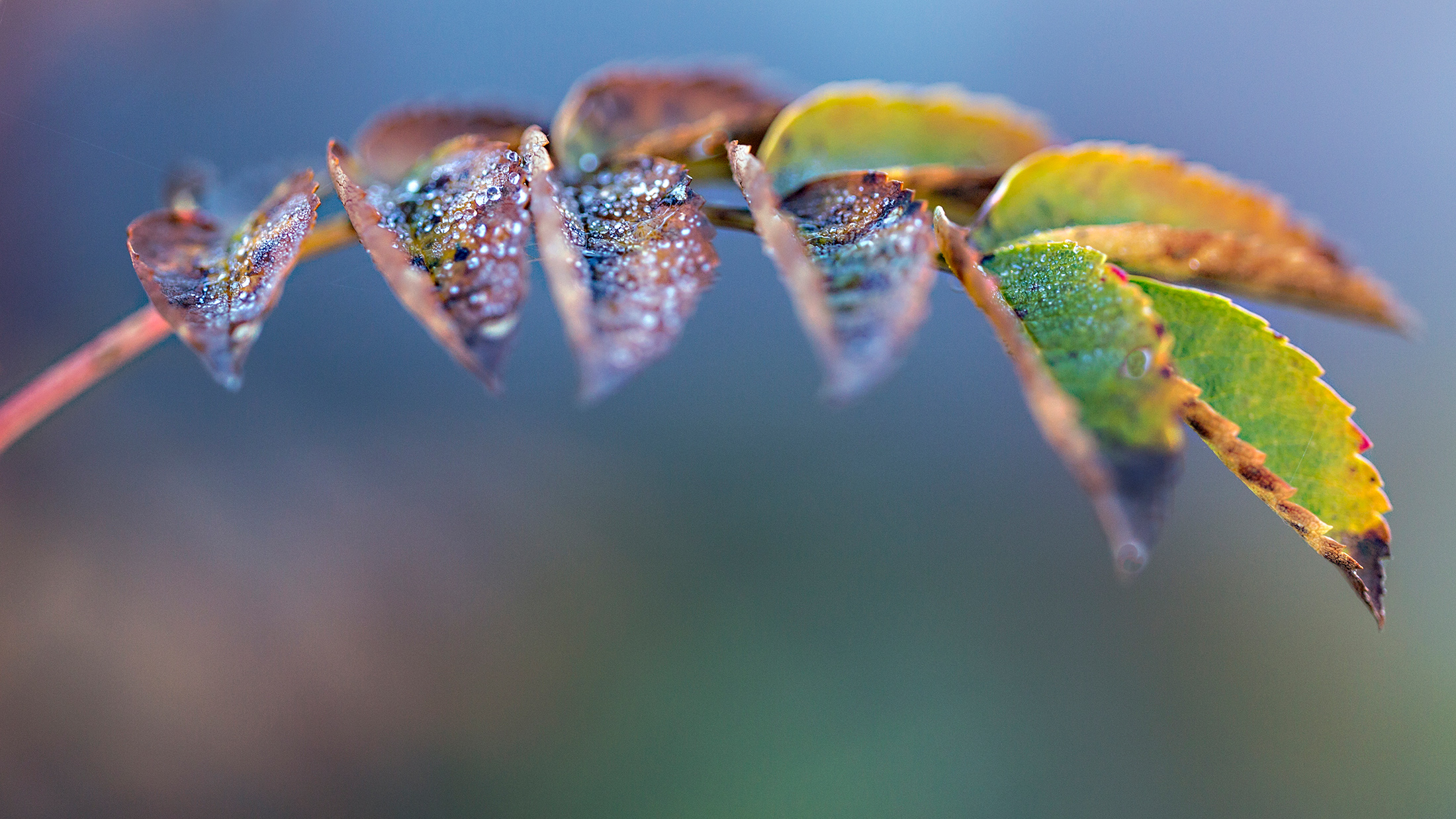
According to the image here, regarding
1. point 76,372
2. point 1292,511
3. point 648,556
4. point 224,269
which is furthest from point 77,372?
point 648,556

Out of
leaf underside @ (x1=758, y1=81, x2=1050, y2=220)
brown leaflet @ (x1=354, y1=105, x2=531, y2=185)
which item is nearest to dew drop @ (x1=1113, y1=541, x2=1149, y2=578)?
leaf underside @ (x1=758, y1=81, x2=1050, y2=220)

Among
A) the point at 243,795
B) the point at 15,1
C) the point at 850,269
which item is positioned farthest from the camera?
the point at 243,795

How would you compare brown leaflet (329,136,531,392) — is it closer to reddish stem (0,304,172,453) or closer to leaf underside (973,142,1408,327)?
reddish stem (0,304,172,453)

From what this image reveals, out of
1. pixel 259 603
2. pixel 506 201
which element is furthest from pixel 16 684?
pixel 506 201

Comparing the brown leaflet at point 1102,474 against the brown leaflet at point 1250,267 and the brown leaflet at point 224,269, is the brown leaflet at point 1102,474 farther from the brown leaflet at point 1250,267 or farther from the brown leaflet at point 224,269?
the brown leaflet at point 224,269

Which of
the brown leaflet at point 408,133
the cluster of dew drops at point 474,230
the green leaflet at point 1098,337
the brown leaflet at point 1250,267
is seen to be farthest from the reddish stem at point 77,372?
the brown leaflet at point 1250,267

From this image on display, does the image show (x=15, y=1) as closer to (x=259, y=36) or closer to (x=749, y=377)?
(x=259, y=36)
